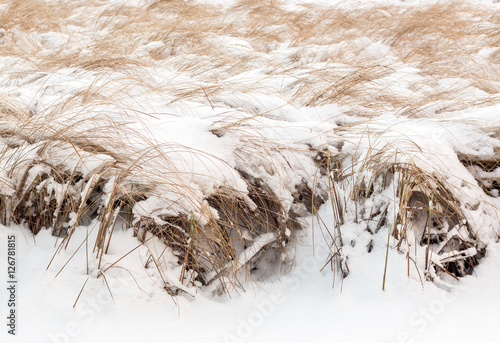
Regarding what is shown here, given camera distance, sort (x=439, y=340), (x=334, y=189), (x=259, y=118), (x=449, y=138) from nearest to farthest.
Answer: (x=439, y=340) → (x=334, y=189) → (x=449, y=138) → (x=259, y=118)

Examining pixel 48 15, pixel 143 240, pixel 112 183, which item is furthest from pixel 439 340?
pixel 48 15

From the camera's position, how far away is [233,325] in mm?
1346

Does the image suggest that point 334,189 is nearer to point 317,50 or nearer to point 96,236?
point 96,236

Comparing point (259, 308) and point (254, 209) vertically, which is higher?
point (254, 209)

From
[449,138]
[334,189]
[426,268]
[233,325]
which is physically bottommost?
[233,325]

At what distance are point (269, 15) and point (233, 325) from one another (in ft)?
13.6

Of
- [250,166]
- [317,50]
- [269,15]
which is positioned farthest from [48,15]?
[250,166]

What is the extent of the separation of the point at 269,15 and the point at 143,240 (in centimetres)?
397

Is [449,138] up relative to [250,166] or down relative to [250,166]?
up

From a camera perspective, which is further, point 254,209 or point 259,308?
point 254,209

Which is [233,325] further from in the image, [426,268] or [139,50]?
[139,50]

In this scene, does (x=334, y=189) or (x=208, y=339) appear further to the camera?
(x=334, y=189)

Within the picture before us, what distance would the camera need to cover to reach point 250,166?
5.35 feet

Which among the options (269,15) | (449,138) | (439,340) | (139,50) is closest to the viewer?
(439,340)
